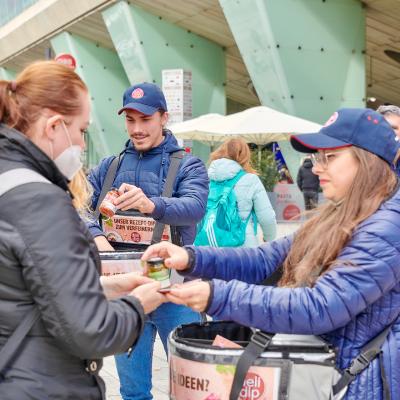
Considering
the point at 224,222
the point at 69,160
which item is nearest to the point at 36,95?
the point at 69,160

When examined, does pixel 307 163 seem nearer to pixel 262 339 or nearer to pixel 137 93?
A: pixel 137 93

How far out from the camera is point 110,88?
24.3m

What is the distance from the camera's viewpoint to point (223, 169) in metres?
6.18

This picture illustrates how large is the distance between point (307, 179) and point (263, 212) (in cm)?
920

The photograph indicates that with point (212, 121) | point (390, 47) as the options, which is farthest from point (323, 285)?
point (390, 47)

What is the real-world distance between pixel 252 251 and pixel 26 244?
106cm

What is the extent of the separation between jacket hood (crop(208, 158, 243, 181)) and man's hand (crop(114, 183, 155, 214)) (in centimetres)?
292

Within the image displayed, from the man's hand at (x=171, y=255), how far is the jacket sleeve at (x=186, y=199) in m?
0.86

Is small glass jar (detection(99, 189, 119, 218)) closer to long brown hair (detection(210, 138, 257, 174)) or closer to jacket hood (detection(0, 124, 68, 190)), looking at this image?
jacket hood (detection(0, 124, 68, 190))

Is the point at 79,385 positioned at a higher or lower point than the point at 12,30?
lower

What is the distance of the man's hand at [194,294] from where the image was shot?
6.72 feet

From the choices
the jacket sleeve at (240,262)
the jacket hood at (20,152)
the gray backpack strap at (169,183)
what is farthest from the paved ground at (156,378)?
the jacket hood at (20,152)

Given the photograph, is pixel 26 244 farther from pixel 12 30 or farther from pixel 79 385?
pixel 12 30

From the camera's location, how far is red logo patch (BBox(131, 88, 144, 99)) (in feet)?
12.1
